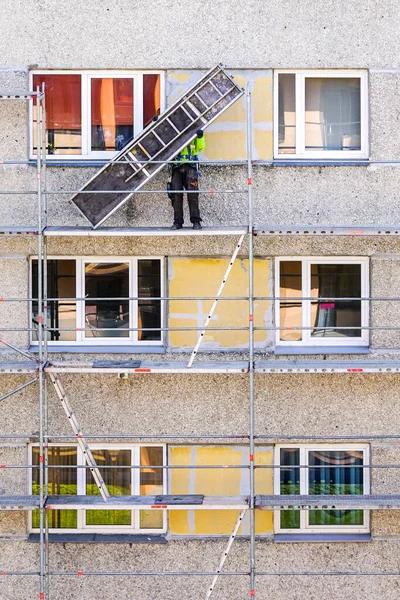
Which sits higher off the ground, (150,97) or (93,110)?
(150,97)

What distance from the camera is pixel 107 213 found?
9.02m

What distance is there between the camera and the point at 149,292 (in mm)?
9664

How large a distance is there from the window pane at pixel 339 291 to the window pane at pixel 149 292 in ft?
6.05

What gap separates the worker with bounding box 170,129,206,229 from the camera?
901 cm

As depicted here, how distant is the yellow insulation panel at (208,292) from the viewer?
31.0ft

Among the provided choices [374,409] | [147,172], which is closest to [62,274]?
[147,172]

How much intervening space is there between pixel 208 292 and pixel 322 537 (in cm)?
315

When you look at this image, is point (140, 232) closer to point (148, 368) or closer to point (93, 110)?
point (148, 368)

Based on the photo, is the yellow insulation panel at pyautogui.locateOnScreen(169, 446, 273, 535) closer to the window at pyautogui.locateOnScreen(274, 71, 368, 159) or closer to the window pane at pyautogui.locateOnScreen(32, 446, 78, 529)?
the window pane at pyautogui.locateOnScreen(32, 446, 78, 529)

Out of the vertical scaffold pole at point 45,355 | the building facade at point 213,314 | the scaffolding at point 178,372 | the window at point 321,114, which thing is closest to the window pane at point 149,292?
the building facade at point 213,314

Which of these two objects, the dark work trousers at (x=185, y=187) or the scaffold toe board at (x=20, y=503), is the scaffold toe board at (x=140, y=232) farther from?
the scaffold toe board at (x=20, y=503)

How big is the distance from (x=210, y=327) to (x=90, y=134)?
269 cm

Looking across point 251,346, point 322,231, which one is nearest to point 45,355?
point 251,346

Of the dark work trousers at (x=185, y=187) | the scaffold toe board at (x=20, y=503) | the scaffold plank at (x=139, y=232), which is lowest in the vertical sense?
the scaffold toe board at (x=20, y=503)
